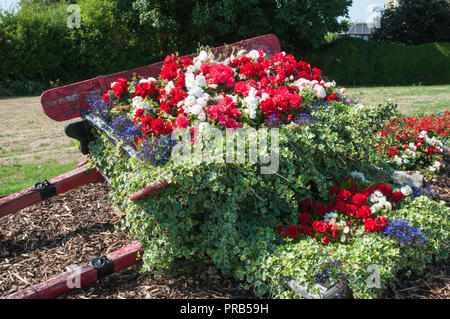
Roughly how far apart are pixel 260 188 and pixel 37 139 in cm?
587

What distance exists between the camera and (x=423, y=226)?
2.75 metres

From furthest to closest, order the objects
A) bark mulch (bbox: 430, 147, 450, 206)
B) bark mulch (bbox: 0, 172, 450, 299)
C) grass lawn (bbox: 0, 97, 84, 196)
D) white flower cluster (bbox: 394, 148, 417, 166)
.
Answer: grass lawn (bbox: 0, 97, 84, 196) < white flower cluster (bbox: 394, 148, 417, 166) < bark mulch (bbox: 430, 147, 450, 206) < bark mulch (bbox: 0, 172, 450, 299)

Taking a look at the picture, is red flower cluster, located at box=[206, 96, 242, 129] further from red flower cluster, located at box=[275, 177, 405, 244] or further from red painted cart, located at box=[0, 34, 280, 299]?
red flower cluster, located at box=[275, 177, 405, 244]

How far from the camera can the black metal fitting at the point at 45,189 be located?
338 centimetres

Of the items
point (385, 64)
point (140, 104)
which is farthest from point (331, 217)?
point (385, 64)

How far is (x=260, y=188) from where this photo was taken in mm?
2736

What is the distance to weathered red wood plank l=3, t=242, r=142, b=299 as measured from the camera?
2.51m

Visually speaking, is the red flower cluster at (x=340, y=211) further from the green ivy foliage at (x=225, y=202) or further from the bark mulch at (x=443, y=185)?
the bark mulch at (x=443, y=185)

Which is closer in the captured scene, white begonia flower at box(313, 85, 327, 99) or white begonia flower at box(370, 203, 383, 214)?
white begonia flower at box(370, 203, 383, 214)

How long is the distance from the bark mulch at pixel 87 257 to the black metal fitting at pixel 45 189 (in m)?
0.38

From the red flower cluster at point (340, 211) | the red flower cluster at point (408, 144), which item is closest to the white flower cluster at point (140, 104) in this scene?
the red flower cluster at point (340, 211)

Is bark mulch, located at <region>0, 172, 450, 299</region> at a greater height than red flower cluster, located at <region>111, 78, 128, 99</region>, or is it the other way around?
red flower cluster, located at <region>111, 78, 128, 99</region>

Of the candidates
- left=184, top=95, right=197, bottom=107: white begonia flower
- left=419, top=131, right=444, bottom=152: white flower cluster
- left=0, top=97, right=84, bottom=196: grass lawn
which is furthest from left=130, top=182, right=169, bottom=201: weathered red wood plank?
left=419, top=131, right=444, bottom=152: white flower cluster

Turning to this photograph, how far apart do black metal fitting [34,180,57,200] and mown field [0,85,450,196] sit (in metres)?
1.44
